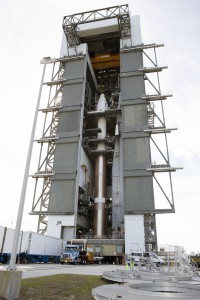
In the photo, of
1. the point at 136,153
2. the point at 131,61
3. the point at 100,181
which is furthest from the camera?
the point at 131,61

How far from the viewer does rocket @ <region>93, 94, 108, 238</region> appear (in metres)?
51.7

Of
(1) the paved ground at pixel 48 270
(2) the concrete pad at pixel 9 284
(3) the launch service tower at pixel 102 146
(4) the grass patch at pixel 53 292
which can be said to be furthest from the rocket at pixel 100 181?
(2) the concrete pad at pixel 9 284

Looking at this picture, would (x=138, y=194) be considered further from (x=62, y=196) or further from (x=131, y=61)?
(x=131, y=61)

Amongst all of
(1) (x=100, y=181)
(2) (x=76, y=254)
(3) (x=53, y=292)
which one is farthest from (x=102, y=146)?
(3) (x=53, y=292)

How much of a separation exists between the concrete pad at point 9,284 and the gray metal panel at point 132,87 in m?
52.2

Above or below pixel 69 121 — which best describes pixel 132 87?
above

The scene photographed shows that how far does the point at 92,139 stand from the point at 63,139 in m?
7.31

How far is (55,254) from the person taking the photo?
138 ft

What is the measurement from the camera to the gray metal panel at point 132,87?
58.2 meters

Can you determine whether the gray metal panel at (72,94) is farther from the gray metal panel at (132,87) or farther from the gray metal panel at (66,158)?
the gray metal panel at (66,158)

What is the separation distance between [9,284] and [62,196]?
42.7 meters

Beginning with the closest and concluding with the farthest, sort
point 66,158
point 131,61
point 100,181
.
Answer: point 66,158
point 100,181
point 131,61

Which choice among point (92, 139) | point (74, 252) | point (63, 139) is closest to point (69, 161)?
point (63, 139)

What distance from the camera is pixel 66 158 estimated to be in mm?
54594
